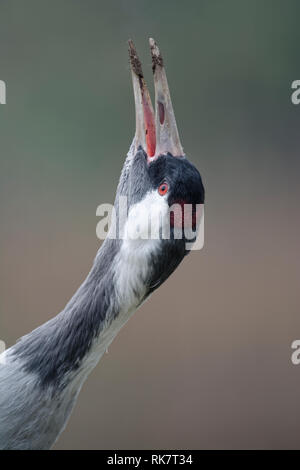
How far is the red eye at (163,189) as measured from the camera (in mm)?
574

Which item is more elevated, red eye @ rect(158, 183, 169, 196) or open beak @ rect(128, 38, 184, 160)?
open beak @ rect(128, 38, 184, 160)

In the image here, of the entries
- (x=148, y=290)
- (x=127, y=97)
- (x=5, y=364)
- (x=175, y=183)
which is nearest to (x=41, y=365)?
(x=5, y=364)

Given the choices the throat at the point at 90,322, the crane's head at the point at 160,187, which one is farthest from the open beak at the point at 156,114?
the throat at the point at 90,322

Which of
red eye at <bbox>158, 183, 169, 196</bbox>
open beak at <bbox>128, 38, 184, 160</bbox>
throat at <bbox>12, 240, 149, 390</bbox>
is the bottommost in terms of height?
throat at <bbox>12, 240, 149, 390</bbox>

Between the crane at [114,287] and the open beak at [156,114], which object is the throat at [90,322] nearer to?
the crane at [114,287]

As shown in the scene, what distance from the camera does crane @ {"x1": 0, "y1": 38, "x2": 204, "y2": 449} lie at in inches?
22.9

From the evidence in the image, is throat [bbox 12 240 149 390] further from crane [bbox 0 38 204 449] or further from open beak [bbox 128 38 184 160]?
open beak [bbox 128 38 184 160]

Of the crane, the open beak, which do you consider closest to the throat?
the crane

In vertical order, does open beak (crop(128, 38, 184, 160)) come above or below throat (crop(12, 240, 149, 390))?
above

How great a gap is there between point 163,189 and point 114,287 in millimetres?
119

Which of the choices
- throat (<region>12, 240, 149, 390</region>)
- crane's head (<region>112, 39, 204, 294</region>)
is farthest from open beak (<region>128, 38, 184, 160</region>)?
throat (<region>12, 240, 149, 390</region>)

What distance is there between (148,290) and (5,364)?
192mm
